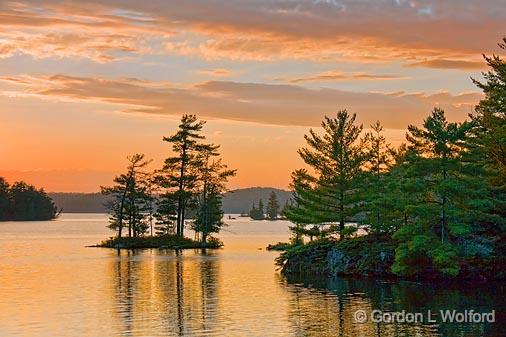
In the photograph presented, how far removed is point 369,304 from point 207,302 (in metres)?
10.3

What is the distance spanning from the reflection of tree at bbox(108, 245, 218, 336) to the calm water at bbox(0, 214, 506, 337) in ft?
0.21

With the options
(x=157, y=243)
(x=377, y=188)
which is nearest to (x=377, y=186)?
(x=377, y=188)

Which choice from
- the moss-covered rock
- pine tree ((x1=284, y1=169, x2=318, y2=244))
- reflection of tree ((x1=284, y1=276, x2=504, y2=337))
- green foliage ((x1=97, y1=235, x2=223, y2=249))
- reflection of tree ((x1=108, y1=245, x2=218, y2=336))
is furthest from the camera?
green foliage ((x1=97, y1=235, x2=223, y2=249))

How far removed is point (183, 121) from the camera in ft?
355

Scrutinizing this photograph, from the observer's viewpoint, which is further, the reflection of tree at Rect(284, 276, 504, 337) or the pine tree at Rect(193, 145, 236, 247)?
the pine tree at Rect(193, 145, 236, 247)

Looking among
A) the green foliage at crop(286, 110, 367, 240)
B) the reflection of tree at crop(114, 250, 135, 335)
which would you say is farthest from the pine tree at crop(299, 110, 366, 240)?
the reflection of tree at crop(114, 250, 135, 335)

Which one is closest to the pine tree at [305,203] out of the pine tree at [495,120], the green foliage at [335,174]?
the green foliage at [335,174]

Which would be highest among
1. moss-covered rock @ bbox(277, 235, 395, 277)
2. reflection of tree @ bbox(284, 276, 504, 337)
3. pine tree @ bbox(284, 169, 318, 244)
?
pine tree @ bbox(284, 169, 318, 244)

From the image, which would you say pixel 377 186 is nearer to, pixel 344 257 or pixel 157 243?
pixel 344 257

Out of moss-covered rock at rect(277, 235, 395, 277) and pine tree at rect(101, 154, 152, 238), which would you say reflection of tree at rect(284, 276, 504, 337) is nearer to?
moss-covered rock at rect(277, 235, 395, 277)

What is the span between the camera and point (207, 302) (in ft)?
155

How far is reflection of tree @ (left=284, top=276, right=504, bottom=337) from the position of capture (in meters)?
36.2

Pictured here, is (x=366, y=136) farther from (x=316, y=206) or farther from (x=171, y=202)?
(x=171, y=202)

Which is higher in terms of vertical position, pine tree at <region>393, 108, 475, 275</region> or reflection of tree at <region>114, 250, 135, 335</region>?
pine tree at <region>393, 108, 475, 275</region>
